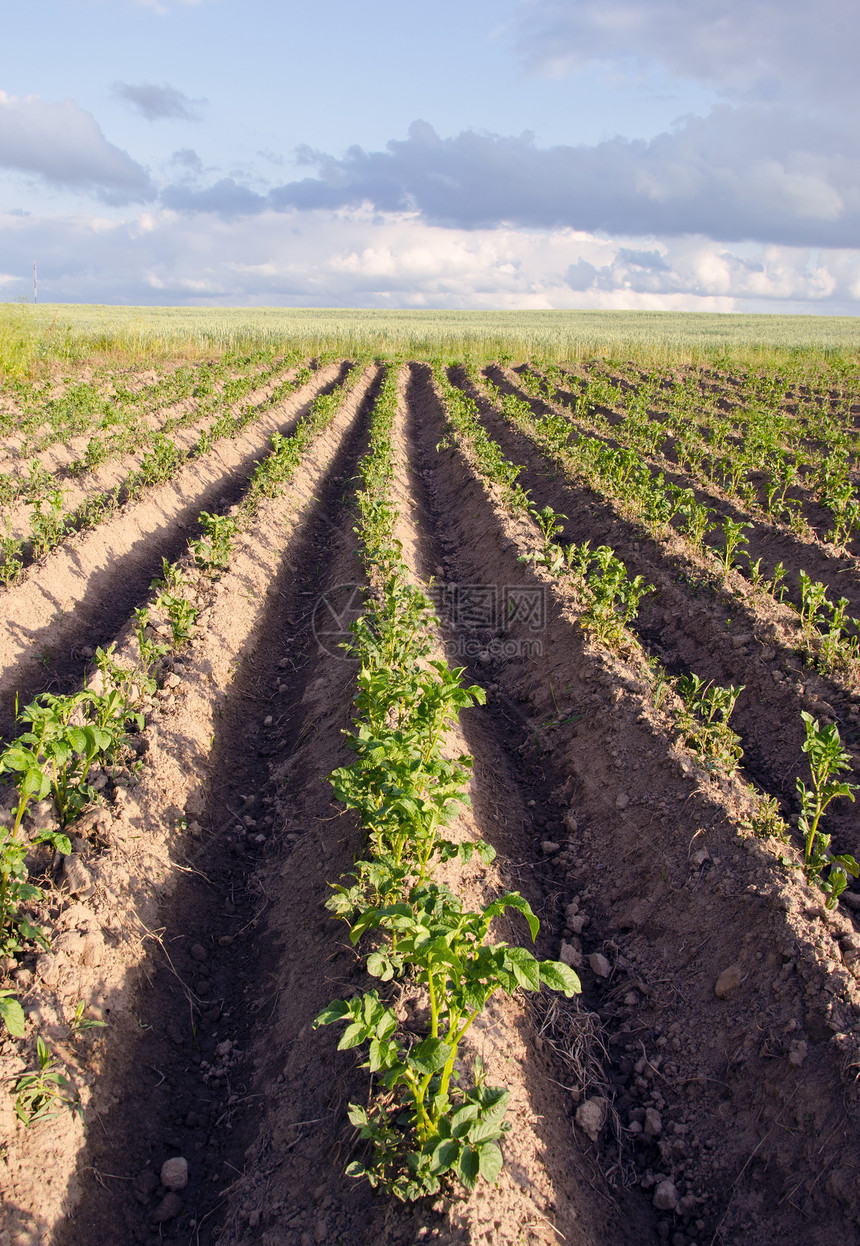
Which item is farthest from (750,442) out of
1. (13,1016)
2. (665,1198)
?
(13,1016)

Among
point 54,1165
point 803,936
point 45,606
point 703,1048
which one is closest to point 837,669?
point 803,936

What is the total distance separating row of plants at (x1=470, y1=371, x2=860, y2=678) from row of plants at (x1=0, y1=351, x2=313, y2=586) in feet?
20.7

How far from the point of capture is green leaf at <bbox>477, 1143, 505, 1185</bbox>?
2.19 meters

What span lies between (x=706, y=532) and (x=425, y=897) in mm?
8786

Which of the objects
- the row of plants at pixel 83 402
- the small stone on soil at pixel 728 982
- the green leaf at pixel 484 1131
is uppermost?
the row of plants at pixel 83 402

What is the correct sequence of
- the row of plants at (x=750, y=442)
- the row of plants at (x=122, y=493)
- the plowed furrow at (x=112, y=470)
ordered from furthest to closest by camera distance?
the row of plants at (x=750, y=442) < the plowed furrow at (x=112, y=470) < the row of plants at (x=122, y=493)

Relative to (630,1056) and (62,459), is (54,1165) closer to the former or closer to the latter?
(630,1056)

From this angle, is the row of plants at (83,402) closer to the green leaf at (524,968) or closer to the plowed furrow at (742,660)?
the plowed furrow at (742,660)

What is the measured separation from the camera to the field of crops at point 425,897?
8.93 ft

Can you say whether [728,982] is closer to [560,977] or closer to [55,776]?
[560,977]

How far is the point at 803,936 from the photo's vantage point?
3457 mm

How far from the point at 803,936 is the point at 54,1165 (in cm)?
352

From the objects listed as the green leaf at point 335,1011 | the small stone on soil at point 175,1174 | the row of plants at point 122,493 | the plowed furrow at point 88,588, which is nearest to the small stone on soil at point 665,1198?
the green leaf at point 335,1011

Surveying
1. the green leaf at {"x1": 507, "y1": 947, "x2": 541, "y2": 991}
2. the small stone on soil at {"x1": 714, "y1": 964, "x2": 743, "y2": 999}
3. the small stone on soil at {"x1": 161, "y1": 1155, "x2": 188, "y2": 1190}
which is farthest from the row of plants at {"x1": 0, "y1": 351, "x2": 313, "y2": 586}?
the small stone on soil at {"x1": 714, "y1": 964, "x2": 743, "y2": 999}
